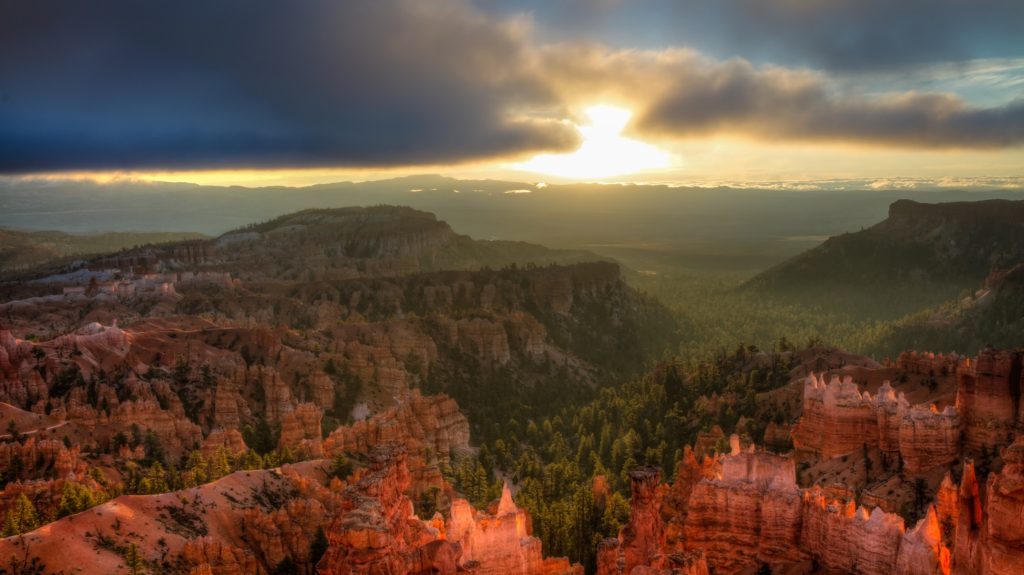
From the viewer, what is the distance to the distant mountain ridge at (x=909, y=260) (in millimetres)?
126688

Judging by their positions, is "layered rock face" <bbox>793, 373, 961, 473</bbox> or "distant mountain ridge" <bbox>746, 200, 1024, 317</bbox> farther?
"distant mountain ridge" <bbox>746, 200, 1024, 317</bbox>

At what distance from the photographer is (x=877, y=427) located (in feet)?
117

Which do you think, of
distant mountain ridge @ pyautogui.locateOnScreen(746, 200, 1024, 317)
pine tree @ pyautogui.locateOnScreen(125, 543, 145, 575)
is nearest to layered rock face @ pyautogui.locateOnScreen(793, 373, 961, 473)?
pine tree @ pyautogui.locateOnScreen(125, 543, 145, 575)

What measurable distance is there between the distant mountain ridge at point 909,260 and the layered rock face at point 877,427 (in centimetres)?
9537

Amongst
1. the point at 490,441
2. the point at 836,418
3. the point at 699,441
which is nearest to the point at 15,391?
the point at 490,441

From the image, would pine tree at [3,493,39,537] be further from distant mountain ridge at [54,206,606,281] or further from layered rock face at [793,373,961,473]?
distant mountain ridge at [54,206,606,281]

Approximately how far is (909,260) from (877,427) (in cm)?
11350

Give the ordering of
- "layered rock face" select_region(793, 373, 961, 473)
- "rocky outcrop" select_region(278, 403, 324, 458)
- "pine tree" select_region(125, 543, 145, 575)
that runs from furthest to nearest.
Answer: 1. "rocky outcrop" select_region(278, 403, 324, 458)
2. "layered rock face" select_region(793, 373, 961, 473)
3. "pine tree" select_region(125, 543, 145, 575)

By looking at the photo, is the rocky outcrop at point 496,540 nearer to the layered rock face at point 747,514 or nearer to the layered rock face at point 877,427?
the layered rock face at point 747,514

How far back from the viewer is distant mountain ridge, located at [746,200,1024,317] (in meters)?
127

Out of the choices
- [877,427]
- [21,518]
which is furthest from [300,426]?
[877,427]

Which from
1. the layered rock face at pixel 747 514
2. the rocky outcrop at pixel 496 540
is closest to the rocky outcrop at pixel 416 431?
the rocky outcrop at pixel 496 540

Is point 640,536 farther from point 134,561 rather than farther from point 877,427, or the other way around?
point 877,427

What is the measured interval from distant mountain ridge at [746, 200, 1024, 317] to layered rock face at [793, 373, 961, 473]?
95.4 meters
